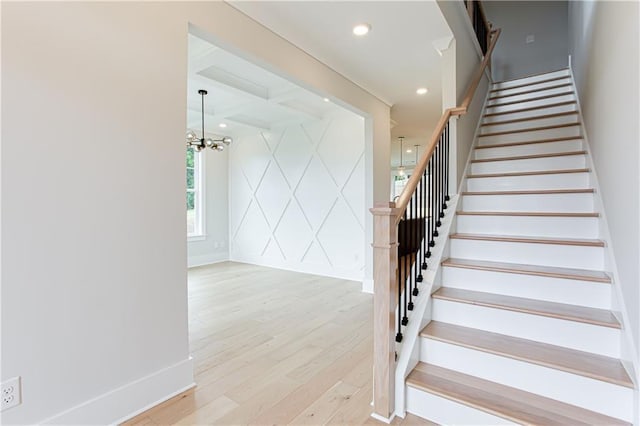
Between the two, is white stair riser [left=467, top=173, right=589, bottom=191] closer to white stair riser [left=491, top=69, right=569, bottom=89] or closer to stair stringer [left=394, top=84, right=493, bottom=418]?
stair stringer [left=394, top=84, right=493, bottom=418]

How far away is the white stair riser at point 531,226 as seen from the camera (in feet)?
7.80

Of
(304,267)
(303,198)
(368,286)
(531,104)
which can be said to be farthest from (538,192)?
(304,267)

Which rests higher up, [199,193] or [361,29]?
[361,29]

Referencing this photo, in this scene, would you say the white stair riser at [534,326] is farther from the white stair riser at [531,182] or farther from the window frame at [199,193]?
the window frame at [199,193]

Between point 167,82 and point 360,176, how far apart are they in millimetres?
3626

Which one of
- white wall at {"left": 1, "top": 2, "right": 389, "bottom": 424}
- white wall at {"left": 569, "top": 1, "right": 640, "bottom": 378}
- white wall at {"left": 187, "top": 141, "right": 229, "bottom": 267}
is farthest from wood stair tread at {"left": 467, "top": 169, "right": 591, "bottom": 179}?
white wall at {"left": 187, "top": 141, "right": 229, "bottom": 267}

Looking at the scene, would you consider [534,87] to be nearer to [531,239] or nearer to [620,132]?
[531,239]

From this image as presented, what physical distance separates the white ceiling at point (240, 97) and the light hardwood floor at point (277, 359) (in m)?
2.55

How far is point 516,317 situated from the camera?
1.92 meters

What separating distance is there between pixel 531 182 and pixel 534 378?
1.88m

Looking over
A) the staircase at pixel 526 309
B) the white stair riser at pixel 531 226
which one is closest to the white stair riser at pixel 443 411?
the staircase at pixel 526 309

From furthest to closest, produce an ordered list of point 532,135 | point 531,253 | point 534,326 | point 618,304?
point 532,135 < point 531,253 < point 534,326 < point 618,304

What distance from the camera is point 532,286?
6.89 feet

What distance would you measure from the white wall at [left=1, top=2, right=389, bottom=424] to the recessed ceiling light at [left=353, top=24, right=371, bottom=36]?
3.94ft
